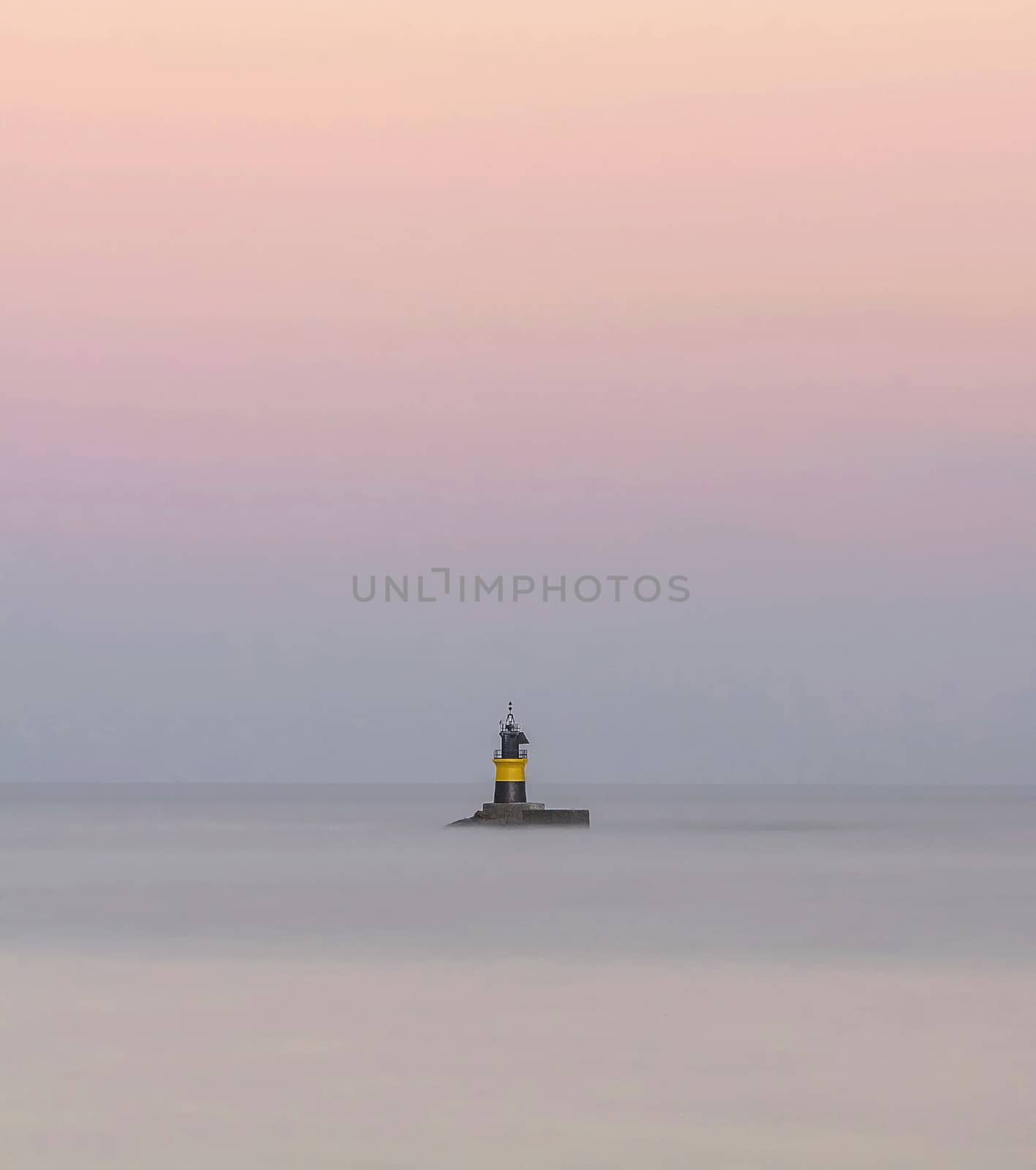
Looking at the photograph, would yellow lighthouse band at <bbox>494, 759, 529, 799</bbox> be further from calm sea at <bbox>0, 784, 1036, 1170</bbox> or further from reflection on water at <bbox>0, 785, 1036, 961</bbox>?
calm sea at <bbox>0, 784, 1036, 1170</bbox>

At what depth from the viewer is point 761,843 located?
4491cm

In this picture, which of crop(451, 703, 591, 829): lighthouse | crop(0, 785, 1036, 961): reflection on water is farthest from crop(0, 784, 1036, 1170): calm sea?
crop(451, 703, 591, 829): lighthouse

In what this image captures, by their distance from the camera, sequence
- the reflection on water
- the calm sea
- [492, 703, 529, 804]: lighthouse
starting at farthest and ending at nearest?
[492, 703, 529, 804]: lighthouse → the reflection on water → the calm sea

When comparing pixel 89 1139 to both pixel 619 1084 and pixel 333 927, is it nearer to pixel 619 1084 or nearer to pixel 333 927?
pixel 619 1084

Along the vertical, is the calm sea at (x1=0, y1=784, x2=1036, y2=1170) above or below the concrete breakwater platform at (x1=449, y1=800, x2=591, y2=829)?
below

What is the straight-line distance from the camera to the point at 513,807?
45625 mm

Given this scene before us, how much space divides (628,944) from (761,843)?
84.6 ft

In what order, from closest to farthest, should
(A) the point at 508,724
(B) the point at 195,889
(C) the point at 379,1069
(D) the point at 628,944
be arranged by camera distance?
1. (C) the point at 379,1069
2. (D) the point at 628,944
3. (B) the point at 195,889
4. (A) the point at 508,724

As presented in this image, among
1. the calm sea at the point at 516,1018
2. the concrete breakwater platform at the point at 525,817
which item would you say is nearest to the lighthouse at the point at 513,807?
the concrete breakwater platform at the point at 525,817

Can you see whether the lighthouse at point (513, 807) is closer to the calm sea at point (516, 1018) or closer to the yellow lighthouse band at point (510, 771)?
the yellow lighthouse band at point (510, 771)

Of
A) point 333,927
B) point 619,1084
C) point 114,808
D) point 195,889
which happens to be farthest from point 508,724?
point 114,808

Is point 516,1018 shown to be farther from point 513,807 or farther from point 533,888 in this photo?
point 513,807

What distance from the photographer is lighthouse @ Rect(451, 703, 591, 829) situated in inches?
1719

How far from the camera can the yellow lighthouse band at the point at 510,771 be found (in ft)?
145
